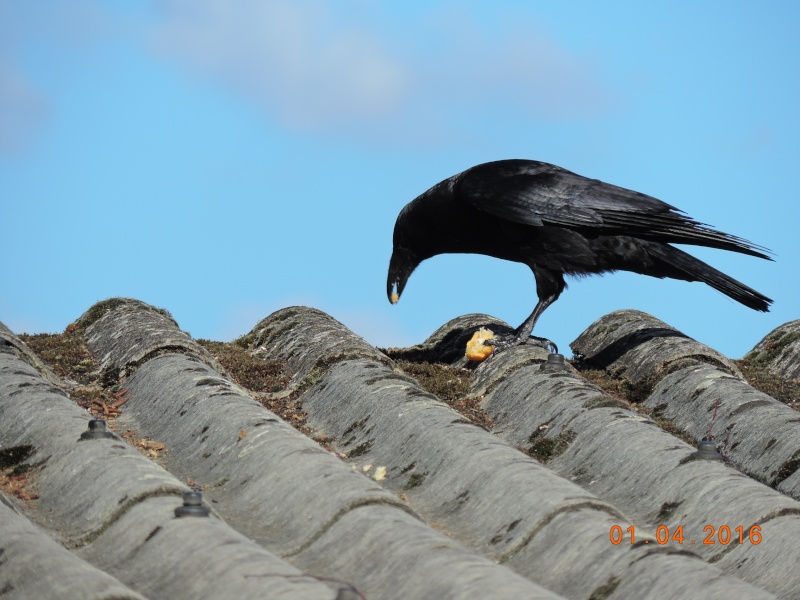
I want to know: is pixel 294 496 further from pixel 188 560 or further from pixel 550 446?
pixel 550 446

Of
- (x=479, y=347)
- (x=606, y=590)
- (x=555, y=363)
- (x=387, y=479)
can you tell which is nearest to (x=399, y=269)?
(x=479, y=347)

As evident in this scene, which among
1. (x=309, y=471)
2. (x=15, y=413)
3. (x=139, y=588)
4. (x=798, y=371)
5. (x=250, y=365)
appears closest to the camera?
(x=139, y=588)

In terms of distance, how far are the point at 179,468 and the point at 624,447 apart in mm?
1891

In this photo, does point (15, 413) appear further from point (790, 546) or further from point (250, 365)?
point (790, 546)

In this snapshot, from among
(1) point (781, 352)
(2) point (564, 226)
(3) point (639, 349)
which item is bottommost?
(3) point (639, 349)

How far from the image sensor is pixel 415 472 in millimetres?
4453

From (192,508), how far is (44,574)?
0.56 meters

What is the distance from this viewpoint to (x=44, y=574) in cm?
283

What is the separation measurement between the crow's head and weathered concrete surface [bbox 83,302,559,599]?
286 centimetres

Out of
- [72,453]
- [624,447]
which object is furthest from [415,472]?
[72,453]

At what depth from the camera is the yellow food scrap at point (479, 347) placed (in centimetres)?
677

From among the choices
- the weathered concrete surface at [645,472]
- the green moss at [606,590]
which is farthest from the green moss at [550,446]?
the green moss at [606,590]

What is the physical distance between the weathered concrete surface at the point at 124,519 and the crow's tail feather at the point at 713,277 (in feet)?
14.2

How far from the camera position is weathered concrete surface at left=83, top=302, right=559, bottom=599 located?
2.98 meters
